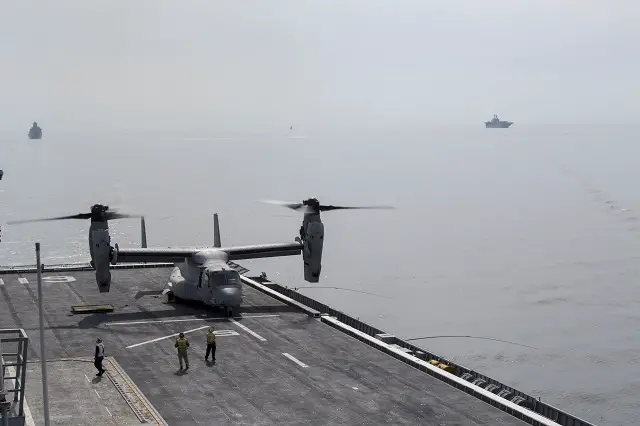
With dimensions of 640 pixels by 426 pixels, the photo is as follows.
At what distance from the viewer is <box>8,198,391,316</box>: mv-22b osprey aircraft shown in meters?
44.7

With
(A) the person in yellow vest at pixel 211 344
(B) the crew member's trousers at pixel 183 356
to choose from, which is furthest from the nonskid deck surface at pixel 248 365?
(B) the crew member's trousers at pixel 183 356

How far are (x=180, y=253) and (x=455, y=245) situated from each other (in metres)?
62.9

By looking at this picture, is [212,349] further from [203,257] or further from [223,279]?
[203,257]

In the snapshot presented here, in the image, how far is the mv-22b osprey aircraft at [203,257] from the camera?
147 feet

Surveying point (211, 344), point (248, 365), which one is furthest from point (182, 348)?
point (248, 365)

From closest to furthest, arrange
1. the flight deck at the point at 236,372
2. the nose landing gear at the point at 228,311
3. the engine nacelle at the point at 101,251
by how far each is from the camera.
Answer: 1. the flight deck at the point at 236,372
2. the engine nacelle at the point at 101,251
3. the nose landing gear at the point at 228,311

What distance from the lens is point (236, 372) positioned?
3578 cm

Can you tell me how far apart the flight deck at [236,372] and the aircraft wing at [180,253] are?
9.16ft

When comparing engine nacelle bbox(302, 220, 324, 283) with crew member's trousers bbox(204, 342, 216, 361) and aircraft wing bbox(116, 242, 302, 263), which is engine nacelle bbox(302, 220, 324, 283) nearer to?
aircraft wing bbox(116, 242, 302, 263)

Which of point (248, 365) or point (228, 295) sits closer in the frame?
point (248, 365)

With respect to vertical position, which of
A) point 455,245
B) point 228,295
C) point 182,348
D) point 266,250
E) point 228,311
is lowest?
point 455,245

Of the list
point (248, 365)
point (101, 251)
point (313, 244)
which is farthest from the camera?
point (313, 244)

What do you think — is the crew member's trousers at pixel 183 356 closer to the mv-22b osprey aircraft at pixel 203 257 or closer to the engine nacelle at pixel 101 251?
the mv-22b osprey aircraft at pixel 203 257

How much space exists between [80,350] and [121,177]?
438 ft
